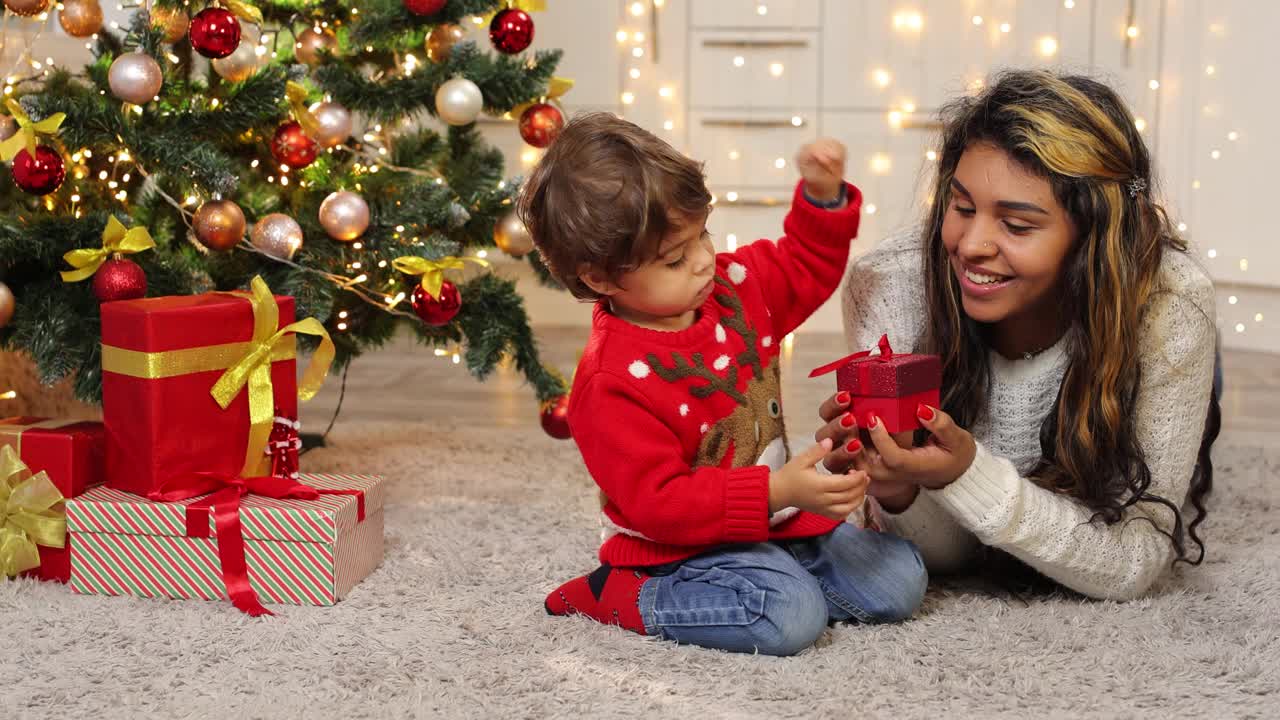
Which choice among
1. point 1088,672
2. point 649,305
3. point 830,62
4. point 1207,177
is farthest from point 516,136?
point 1088,672

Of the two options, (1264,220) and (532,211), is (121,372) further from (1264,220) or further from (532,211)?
(1264,220)

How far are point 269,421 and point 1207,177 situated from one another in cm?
236

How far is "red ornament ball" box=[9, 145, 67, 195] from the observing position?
1.43 m

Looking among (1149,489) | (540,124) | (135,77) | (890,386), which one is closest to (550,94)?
(540,124)

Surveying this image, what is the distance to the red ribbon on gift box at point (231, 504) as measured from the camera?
1.27m

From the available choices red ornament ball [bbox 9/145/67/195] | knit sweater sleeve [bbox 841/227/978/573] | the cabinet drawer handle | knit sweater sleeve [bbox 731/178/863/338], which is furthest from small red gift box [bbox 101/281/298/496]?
the cabinet drawer handle

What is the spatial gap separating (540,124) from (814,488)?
826mm

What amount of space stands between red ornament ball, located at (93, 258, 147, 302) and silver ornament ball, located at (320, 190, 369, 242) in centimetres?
24

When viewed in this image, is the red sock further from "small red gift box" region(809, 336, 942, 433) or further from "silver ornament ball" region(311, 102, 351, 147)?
"silver ornament ball" region(311, 102, 351, 147)

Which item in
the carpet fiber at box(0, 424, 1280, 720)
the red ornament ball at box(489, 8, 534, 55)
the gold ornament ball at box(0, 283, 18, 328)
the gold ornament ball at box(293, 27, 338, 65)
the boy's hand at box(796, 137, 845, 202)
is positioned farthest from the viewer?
the gold ornament ball at box(293, 27, 338, 65)

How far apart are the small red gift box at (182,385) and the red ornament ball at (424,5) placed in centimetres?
47

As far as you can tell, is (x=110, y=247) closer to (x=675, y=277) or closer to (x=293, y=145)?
(x=293, y=145)

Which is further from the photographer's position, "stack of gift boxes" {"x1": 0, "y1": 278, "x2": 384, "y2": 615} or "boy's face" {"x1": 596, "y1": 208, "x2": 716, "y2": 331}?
"stack of gift boxes" {"x1": 0, "y1": 278, "x2": 384, "y2": 615}

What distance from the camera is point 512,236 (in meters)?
1.71
